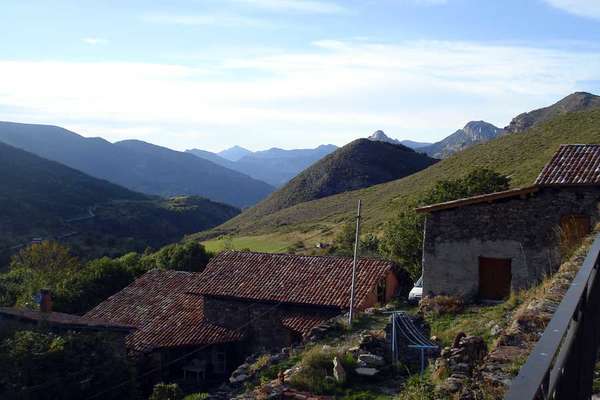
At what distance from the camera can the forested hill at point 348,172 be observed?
74875 millimetres

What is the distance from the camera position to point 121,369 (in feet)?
61.6

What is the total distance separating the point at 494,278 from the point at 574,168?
11.4ft

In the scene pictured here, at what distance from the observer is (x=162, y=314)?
86.7 feet

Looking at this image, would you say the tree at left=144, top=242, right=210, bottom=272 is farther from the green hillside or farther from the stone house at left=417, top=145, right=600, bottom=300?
the stone house at left=417, top=145, right=600, bottom=300

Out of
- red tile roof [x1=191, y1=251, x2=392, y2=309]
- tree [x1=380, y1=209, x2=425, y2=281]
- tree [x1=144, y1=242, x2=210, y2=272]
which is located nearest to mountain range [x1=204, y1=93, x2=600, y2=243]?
tree [x1=380, y1=209, x2=425, y2=281]

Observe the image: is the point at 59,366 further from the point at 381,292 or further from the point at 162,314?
the point at 381,292

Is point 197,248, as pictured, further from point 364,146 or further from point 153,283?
point 364,146

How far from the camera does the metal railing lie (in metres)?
1.61

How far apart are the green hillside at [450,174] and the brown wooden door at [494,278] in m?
17.8

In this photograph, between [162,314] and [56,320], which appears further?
[162,314]

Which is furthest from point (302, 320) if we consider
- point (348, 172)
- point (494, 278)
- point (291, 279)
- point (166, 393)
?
point (348, 172)

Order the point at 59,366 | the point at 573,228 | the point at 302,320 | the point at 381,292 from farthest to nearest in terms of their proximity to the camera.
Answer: the point at 381,292 < the point at 302,320 < the point at 59,366 < the point at 573,228

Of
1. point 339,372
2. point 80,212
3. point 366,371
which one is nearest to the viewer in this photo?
point 339,372

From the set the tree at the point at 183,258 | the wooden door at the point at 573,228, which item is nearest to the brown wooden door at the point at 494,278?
the wooden door at the point at 573,228
